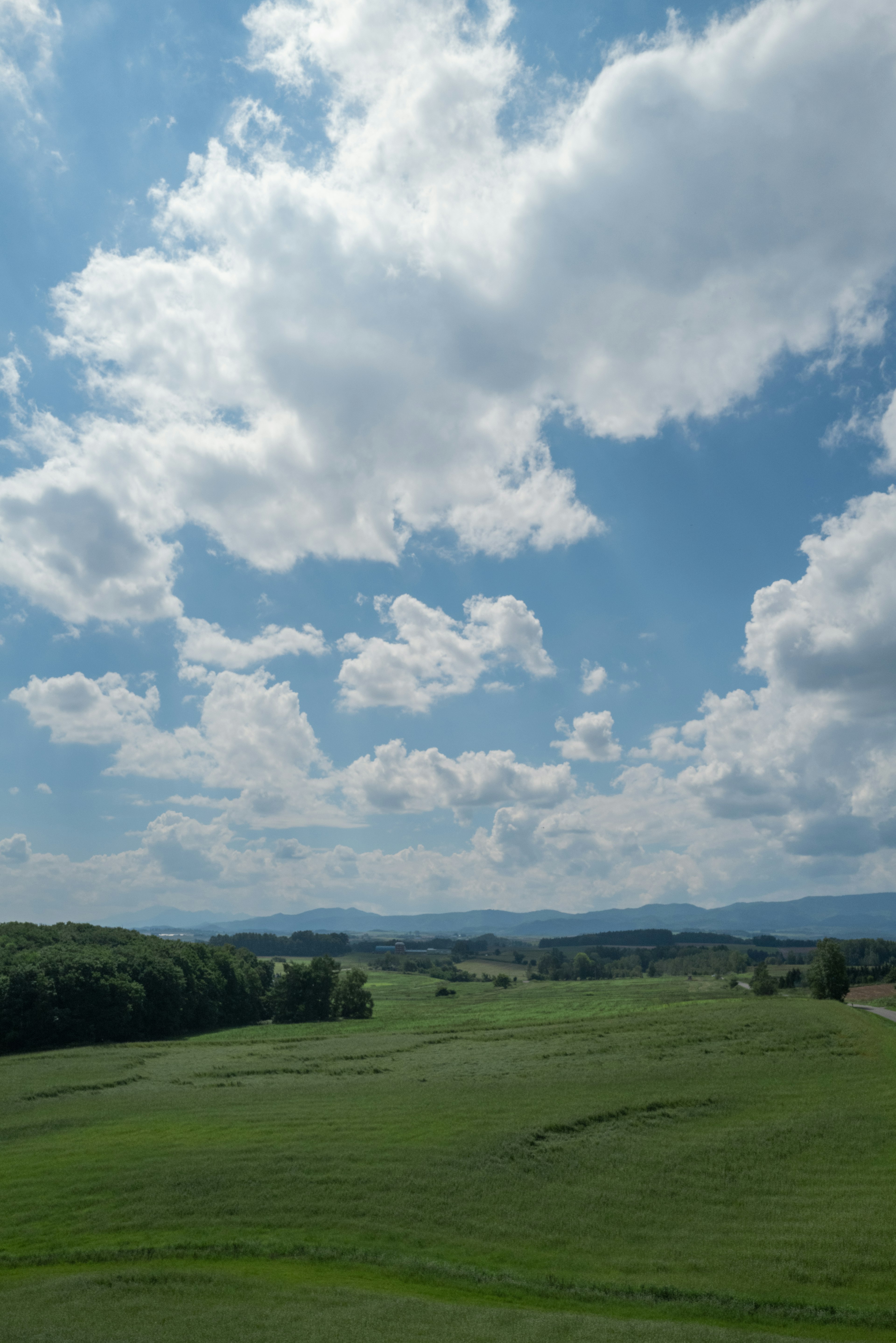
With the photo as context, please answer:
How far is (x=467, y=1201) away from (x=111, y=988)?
88870mm

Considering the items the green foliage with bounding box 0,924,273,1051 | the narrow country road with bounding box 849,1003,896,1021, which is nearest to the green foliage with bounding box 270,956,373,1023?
the green foliage with bounding box 0,924,273,1051

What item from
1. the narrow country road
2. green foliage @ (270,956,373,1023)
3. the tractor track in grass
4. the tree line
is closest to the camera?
the tractor track in grass

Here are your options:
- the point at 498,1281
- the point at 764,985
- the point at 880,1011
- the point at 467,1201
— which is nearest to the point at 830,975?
the point at 880,1011

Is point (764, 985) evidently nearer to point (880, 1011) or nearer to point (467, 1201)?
point (880, 1011)

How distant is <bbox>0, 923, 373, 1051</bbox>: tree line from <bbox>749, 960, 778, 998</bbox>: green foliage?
84.7 m

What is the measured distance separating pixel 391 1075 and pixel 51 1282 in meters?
39.3

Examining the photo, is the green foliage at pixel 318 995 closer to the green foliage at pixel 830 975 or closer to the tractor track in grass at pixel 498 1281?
the green foliage at pixel 830 975

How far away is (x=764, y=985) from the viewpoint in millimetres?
162375

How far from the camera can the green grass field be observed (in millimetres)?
28375

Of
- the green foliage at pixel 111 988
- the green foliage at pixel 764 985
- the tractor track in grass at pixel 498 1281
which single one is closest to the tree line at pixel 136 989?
the green foliage at pixel 111 988

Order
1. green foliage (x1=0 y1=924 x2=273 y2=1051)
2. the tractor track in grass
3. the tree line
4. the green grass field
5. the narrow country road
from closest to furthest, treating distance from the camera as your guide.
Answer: the tractor track in grass < the green grass field < green foliage (x1=0 y1=924 x2=273 y2=1051) < the tree line < the narrow country road

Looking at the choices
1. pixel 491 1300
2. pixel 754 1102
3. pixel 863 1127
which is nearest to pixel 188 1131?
pixel 491 1300

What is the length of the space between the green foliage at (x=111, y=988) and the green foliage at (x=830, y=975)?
109m

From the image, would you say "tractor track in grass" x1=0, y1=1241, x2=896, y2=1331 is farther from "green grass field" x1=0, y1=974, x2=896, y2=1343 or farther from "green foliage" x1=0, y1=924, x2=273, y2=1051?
"green foliage" x1=0, y1=924, x2=273, y2=1051
